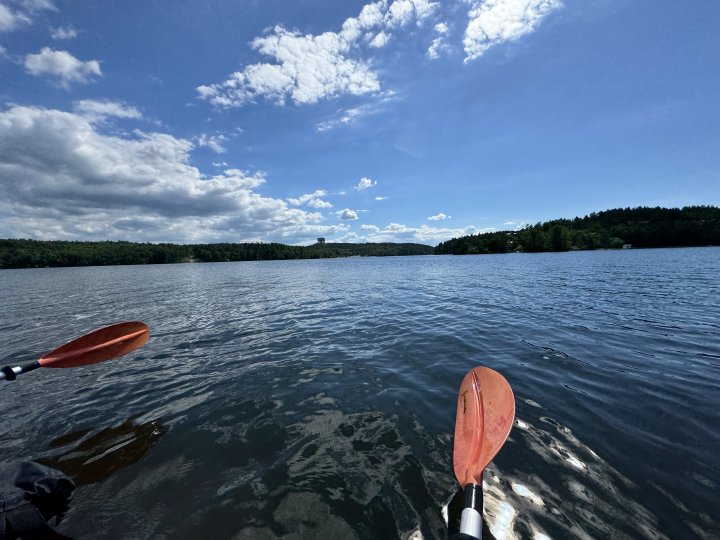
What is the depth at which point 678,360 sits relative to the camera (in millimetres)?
8961

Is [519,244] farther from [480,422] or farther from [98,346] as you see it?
[98,346]

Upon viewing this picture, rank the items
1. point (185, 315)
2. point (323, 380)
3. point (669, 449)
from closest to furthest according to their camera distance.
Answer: point (669, 449), point (323, 380), point (185, 315)

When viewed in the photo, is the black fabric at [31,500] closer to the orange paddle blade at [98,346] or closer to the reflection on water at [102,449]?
the reflection on water at [102,449]

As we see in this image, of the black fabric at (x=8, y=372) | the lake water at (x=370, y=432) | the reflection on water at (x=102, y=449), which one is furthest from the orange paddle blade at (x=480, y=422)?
the black fabric at (x=8, y=372)

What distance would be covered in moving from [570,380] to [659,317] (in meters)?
10.7

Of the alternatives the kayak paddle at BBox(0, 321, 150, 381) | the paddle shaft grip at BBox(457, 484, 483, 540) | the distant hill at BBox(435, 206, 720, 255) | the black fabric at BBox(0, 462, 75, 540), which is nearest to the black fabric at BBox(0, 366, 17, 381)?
the kayak paddle at BBox(0, 321, 150, 381)

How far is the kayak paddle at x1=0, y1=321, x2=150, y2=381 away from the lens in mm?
7587

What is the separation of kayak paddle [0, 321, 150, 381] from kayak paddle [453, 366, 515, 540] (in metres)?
8.82

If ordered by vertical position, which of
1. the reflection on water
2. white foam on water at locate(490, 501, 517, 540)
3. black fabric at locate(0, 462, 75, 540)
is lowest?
the reflection on water

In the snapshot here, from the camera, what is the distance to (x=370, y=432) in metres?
5.88

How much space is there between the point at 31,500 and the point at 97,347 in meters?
5.35

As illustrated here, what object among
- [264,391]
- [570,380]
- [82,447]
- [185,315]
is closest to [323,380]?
[264,391]

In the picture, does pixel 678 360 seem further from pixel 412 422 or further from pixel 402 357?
pixel 412 422

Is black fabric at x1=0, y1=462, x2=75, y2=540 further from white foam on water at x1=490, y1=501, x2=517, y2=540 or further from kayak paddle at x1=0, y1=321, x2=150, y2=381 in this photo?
white foam on water at x1=490, y1=501, x2=517, y2=540
